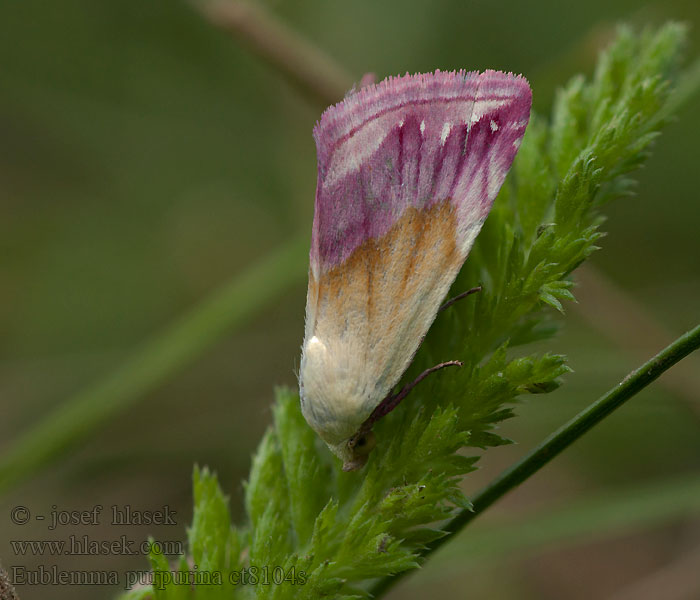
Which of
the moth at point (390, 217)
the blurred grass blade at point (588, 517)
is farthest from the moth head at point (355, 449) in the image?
the blurred grass blade at point (588, 517)

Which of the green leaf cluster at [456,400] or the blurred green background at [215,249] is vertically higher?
the blurred green background at [215,249]

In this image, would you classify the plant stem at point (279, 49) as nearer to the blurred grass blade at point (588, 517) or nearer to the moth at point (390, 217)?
the moth at point (390, 217)

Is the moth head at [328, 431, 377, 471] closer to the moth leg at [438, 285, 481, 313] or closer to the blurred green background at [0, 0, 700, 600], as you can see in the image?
the moth leg at [438, 285, 481, 313]

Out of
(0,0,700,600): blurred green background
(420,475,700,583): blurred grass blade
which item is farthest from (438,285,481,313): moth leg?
(0,0,700,600): blurred green background

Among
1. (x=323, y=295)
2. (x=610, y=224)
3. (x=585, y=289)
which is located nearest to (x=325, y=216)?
(x=323, y=295)

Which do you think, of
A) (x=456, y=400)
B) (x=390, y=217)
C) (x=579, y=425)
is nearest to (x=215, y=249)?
(x=390, y=217)

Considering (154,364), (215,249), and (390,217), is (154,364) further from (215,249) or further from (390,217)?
A: (215,249)
